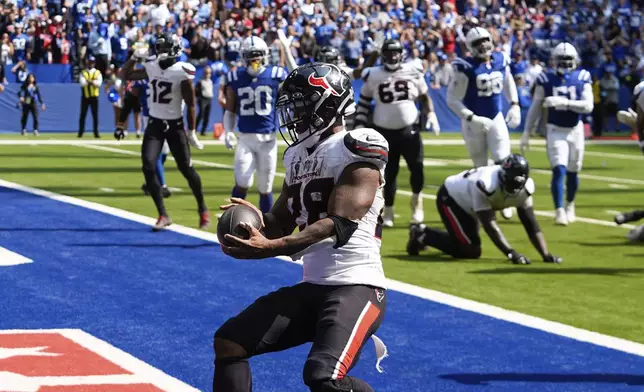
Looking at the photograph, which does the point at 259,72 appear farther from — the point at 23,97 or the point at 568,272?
the point at 23,97

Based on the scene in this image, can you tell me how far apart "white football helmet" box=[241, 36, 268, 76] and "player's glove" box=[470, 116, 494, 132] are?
Result: 2535mm

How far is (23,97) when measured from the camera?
28.0 m

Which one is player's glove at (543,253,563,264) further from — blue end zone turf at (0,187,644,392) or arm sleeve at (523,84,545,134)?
arm sleeve at (523,84,545,134)

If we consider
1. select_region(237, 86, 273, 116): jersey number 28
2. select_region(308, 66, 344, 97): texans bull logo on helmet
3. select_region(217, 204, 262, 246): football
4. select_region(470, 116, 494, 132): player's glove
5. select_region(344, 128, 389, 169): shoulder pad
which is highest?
select_region(308, 66, 344, 97): texans bull logo on helmet

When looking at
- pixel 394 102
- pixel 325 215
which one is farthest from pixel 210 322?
pixel 394 102

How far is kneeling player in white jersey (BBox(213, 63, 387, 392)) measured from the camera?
14.8 feet

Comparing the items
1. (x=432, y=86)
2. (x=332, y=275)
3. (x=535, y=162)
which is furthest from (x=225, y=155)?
(x=332, y=275)

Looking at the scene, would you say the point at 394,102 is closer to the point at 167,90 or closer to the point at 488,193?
the point at 167,90

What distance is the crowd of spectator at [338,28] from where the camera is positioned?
99.2ft

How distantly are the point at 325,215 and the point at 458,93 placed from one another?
8.60 meters

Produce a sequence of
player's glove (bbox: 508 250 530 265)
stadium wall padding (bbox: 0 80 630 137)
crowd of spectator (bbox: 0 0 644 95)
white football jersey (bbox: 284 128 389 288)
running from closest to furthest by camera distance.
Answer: white football jersey (bbox: 284 128 389 288) → player's glove (bbox: 508 250 530 265) → stadium wall padding (bbox: 0 80 630 137) → crowd of spectator (bbox: 0 0 644 95)

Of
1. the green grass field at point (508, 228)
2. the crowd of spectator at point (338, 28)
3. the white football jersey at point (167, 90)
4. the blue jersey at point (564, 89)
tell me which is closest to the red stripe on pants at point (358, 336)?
the green grass field at point (508, 228)

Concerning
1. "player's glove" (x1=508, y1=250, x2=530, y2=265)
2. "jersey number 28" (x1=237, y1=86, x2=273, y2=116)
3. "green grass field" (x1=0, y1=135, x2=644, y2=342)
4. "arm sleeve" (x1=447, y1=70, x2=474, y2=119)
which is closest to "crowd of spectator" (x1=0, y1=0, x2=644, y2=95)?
"green grass field" (x1=0, y1=135, x2=644, y2=342)

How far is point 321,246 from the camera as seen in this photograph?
4.75 metres
